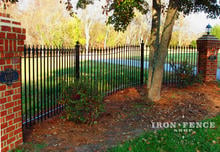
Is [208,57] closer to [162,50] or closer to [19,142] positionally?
[162,50]

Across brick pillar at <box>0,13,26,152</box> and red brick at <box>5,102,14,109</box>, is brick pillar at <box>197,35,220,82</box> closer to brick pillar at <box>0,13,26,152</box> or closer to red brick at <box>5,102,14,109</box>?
brick pillar at <box>0,13,26,152</box>

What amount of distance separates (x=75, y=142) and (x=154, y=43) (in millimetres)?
5135

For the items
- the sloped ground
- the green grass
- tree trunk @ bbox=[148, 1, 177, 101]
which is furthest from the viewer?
tree trunk @ bbox=[148, 1, 177, 101]

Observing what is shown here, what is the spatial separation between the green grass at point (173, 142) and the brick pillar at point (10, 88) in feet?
5.13

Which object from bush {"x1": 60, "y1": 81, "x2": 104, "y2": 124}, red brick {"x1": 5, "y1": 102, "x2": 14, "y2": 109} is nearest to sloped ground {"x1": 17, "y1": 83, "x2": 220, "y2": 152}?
bush {"x1": 60, "y1": 81, "x2": 104, "y2": 124}

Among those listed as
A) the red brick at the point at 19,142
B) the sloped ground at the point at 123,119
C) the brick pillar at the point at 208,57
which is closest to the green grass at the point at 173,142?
the sloped ground at the point at 123,119

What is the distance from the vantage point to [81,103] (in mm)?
4875

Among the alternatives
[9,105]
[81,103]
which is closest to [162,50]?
[81,103]

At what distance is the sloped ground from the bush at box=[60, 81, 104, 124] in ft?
0.63

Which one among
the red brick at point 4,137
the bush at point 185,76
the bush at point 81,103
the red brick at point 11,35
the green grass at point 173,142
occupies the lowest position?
the green grass at point 173,142

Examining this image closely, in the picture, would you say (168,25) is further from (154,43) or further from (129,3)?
(154,43)

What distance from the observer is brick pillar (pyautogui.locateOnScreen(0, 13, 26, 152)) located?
3.48 meters

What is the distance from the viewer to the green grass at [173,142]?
3.76 metres

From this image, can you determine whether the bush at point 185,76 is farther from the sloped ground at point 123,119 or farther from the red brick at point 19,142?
the red brick at point 19,142
